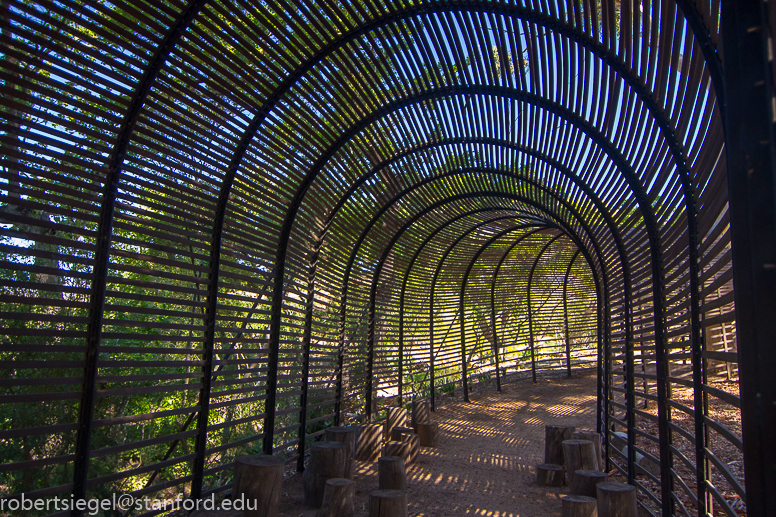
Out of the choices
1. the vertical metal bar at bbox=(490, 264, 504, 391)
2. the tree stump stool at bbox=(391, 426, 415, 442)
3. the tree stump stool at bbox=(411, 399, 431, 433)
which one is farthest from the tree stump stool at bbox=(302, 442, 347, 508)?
the vertical metal bar at bbox=(490, 264, 504, 391)

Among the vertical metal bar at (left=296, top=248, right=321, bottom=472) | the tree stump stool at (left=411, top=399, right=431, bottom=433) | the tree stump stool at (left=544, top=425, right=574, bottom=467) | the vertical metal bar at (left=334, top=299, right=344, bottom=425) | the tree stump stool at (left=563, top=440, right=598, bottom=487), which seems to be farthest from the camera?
the tree stump stool at (left=411, top=399, right=431, bottom=433)

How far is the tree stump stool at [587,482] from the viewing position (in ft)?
15.8

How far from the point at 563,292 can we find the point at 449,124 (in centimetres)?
924

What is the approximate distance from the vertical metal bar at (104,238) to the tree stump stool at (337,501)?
1952 mm

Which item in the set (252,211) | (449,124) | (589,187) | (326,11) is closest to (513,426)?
(589,187)

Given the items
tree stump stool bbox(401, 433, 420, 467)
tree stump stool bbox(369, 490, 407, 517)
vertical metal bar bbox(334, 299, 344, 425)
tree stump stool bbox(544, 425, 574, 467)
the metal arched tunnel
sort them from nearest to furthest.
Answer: the metal arched tunnel → tree stump stool bbox(369, 490, 407, 517) → tree stump stool bbox(544, 425, 574, 467) → tree stump stool bbox(401, 433, 420, 467) → vertical metal bar bbox(334, 299, 344, 425)

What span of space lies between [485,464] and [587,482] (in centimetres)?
222

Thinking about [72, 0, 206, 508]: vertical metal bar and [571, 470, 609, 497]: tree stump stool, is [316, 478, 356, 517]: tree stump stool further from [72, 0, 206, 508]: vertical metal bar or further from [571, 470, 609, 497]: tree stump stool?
[571, 470, 609, 497]: tree stump stool

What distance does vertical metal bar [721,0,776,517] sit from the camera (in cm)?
112

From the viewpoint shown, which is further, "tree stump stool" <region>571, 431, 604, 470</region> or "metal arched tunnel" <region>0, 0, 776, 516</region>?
"tree stump stool" <region>571, 431, 604, 470</region>

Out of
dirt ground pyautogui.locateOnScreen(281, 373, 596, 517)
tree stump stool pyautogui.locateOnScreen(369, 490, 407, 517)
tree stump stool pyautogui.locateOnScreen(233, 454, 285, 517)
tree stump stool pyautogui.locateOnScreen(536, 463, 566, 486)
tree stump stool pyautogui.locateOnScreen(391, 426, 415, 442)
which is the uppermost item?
tree stump stool pyautogui.locateOnScreen(233, 454, 285, 517)

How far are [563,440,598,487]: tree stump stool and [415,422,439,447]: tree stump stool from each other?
2608mm

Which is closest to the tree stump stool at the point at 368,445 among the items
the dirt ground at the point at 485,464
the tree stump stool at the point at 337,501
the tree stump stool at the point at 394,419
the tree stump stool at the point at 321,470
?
the dirt ground at the point at 485,464

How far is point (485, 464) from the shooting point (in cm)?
686
